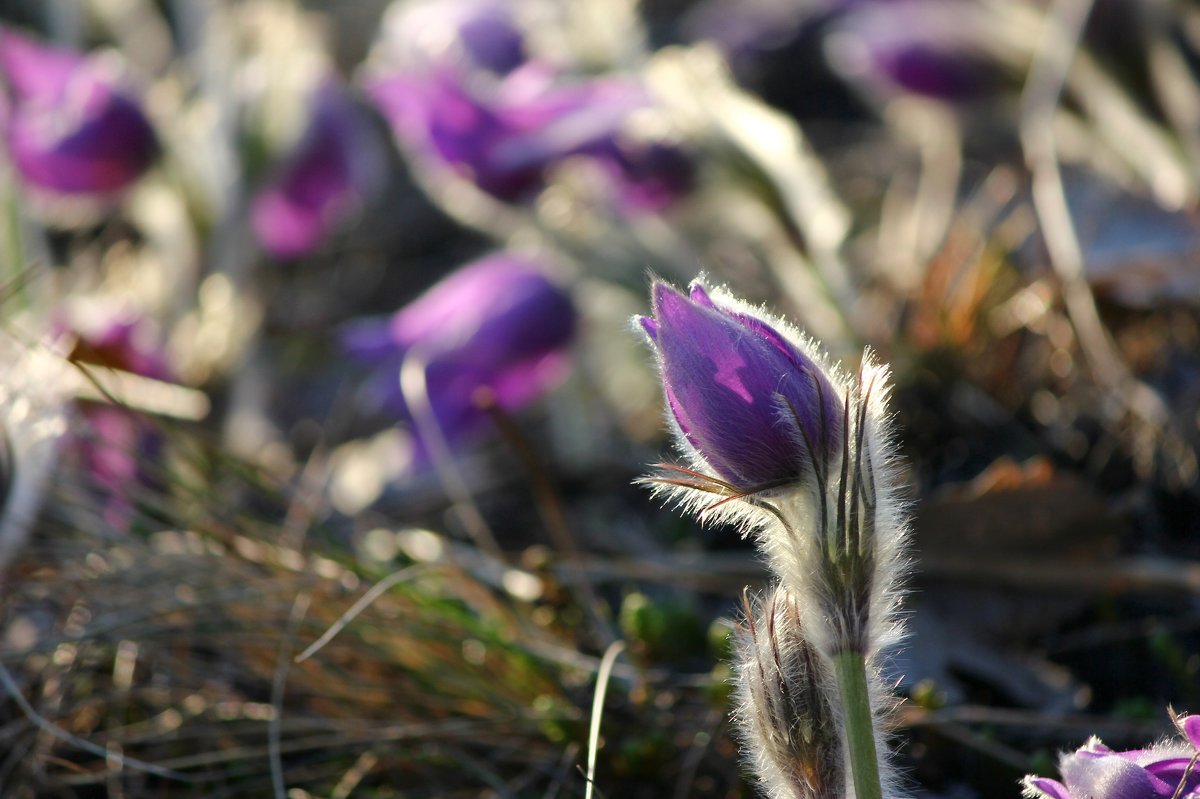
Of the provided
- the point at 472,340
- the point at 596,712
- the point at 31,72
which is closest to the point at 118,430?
the point at 472,340

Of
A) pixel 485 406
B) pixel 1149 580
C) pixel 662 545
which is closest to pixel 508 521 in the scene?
pixel 662 545

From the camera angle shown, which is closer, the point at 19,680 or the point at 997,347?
the point at 19,680

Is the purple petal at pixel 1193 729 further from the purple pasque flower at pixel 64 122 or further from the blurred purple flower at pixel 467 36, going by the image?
the purple pasque flower at pixel 64 122

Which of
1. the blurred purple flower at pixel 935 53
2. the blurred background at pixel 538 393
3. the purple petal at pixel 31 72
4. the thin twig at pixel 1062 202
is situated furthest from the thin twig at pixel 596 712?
the purple petal at pixel 31 72

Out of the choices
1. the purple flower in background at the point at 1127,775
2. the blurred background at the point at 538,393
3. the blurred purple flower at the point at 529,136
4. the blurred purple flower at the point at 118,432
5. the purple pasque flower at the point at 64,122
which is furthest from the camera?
the purple pasque flower at the point at 64,122

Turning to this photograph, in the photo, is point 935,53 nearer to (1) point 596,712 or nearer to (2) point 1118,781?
(1) point 596,712

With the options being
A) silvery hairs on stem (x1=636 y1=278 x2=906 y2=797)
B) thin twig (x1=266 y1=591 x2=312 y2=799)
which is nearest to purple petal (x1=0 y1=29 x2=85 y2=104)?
thin twig (x1=266 y1=591 x2=312 y2=799)

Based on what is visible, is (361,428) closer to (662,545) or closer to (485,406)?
(662,545)
